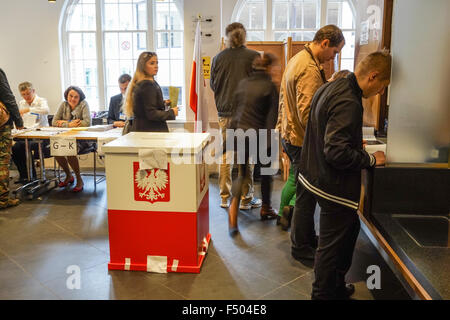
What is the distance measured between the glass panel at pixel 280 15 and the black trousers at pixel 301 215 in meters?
3.85

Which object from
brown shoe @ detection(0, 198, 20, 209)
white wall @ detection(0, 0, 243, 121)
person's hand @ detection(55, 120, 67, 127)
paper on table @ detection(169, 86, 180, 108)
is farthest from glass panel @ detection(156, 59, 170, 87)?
brown shoe @ detection(0, 198, 20, 209)

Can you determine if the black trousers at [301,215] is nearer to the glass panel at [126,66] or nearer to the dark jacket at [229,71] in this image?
the dark jacket at [229,71]

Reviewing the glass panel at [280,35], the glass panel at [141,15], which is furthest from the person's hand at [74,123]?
the glass panel at [280,35]

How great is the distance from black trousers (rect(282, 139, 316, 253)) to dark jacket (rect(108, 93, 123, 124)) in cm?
300

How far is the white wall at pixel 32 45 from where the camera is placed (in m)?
6.21

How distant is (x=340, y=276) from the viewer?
2.39m

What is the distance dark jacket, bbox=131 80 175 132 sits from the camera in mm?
3375

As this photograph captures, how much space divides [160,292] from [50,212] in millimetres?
2050

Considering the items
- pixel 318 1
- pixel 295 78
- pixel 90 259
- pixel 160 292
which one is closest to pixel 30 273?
pixel 90 259

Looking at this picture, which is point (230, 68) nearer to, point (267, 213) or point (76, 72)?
point (267, 213)

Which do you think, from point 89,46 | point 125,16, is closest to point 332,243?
point 125,16

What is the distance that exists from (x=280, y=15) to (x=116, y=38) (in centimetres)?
250

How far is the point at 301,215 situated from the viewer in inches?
112

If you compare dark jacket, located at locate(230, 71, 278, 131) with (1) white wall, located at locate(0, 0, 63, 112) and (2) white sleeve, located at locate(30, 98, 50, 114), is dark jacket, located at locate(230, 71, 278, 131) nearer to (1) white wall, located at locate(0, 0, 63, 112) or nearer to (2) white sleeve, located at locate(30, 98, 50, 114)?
(2) white sleeve, located at locate(30, 98, 50, 114)
